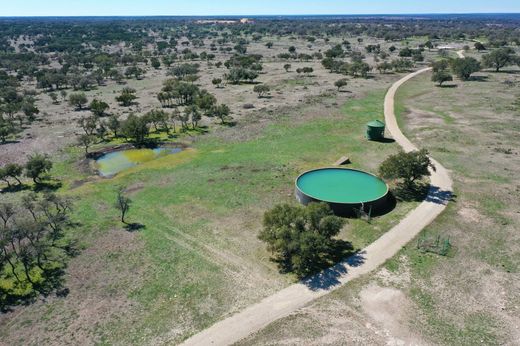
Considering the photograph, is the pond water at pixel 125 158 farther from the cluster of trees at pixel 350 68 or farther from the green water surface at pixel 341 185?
the cluster of trees at pixel 350 68

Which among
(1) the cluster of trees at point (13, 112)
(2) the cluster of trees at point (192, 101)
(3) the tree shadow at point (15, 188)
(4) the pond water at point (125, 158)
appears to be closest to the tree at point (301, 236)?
(4) the pond water at point (125, 158)

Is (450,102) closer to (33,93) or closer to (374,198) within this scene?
(374,198)

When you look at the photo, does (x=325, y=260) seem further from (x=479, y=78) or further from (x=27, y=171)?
(x=479, y=78)

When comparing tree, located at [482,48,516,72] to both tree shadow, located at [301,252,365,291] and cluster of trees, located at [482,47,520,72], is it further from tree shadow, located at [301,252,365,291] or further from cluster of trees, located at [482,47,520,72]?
tree shadow, located at [301,252,365,291]

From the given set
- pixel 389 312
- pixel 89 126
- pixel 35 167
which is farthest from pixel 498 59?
pixel 35 167

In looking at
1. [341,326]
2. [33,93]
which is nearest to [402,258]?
[341,326]
